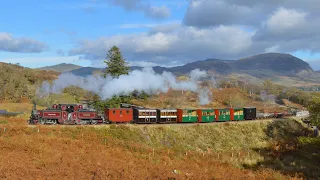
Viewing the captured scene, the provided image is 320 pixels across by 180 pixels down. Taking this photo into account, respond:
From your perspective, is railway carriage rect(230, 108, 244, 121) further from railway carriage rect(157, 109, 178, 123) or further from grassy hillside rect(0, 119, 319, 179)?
railway carriage rect(157, 109, 178, 123)

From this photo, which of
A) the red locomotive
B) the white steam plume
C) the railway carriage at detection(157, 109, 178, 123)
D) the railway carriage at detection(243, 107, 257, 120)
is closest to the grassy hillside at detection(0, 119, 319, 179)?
the railway carriage at detection(157, 109, 178, 123)

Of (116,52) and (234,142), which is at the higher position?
(116,52)

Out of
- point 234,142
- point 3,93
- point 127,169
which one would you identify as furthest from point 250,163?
point 3,93

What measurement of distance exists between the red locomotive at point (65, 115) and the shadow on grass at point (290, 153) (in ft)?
84.2

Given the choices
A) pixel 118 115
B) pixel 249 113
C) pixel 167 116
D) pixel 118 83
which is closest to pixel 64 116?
pixel 118 115

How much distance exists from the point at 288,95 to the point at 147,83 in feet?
476

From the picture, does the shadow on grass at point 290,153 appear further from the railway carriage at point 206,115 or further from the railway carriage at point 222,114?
the railway carriage at point 206,115

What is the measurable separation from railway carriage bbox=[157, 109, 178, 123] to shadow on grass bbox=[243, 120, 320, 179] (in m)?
16.4

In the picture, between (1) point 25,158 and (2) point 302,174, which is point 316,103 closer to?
(2) point 302,174

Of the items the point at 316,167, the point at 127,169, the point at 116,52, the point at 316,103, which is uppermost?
the point at 116,52

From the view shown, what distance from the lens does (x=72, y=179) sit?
23328mm

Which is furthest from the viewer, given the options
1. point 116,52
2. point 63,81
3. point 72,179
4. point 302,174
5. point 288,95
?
point 288,95

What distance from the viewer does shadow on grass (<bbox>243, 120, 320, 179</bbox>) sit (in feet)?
130

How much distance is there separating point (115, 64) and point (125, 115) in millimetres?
30616
